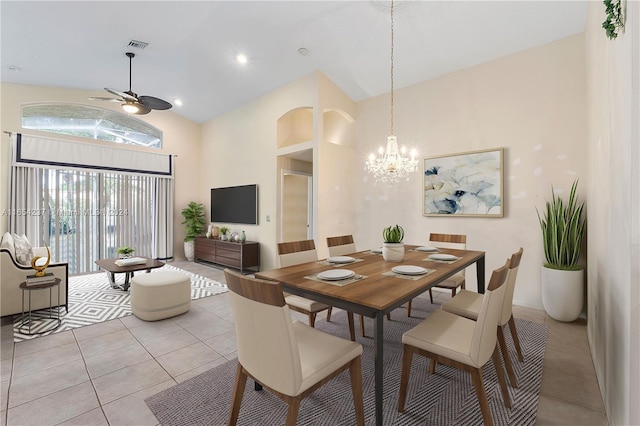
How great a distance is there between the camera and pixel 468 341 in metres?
1.55

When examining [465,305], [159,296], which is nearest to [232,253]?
[159,296]

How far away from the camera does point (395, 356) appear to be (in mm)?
2303

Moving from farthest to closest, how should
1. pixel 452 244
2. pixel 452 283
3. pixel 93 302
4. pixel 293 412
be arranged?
pixel 93 302
pixel 452 244
pixel 452 283
pixel 293 412

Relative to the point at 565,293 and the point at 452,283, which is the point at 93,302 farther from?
the point at 565,293

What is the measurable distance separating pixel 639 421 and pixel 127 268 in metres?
4.79

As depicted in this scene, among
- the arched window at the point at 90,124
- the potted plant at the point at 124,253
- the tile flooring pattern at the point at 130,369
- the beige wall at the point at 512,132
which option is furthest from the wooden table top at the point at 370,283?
the arched window at the point at 90,124

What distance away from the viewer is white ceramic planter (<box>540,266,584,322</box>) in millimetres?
2877

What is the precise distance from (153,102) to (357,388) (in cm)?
418

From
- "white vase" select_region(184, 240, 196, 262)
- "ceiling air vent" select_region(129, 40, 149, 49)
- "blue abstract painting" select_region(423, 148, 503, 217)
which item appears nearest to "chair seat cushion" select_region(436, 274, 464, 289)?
"blue abstract painting" select_region(423, 148, 503, 217)

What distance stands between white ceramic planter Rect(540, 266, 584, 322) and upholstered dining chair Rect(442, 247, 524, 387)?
3.86 feet

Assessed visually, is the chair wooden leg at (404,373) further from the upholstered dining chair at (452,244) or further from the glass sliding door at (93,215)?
the glass sliding door at (93,215)

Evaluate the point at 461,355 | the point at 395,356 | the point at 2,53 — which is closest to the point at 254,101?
the point at 2,53

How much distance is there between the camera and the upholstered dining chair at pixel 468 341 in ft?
4.52

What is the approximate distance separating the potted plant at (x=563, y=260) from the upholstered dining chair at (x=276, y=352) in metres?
2.75
